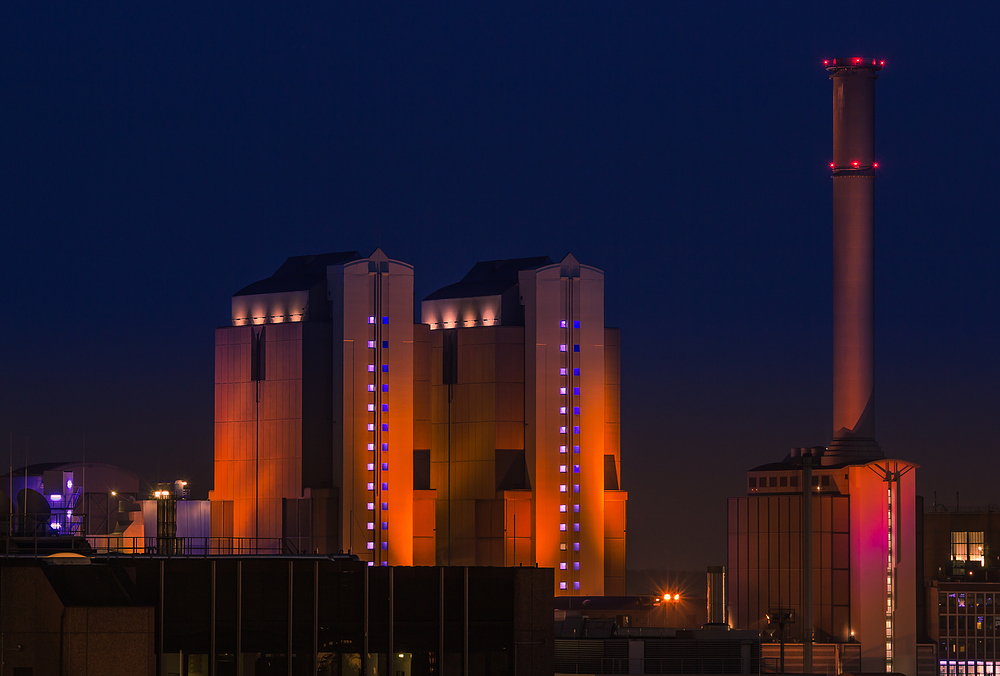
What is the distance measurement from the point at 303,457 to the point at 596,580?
23973 millimetres

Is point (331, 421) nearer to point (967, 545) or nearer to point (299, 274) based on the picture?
point (299, 274)

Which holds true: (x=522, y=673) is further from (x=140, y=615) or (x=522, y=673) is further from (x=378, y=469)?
(x=378, y=469)

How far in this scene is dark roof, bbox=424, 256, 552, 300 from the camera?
149 m

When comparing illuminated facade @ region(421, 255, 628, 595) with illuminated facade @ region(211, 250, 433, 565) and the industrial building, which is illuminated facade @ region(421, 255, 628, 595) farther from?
the industrial building

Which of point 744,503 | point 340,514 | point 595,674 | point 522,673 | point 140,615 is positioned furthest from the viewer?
point 744,503

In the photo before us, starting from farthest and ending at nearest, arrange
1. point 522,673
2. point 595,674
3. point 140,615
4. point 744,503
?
point 744,503 < point 595,674 < point 522,673 < point 140,615

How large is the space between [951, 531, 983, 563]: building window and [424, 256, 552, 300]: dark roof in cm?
5383

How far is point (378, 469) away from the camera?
451ft

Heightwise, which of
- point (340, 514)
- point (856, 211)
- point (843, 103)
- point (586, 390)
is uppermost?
point (843, 103)

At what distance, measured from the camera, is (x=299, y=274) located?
148250 mm

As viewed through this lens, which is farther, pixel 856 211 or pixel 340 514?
pixel 856 211

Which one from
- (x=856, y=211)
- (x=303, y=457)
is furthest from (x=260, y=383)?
(x=856, y=211)

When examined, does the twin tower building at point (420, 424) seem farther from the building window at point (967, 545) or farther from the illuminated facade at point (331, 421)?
the building window at point (967, 545)

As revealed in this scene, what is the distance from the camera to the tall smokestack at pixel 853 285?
148750 millimetres
